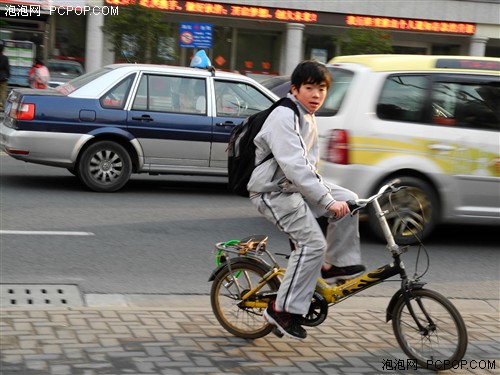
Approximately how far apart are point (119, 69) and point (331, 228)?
6.95 m

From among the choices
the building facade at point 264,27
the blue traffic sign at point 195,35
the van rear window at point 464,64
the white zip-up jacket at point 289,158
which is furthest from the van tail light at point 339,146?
the blue traffic sign at point 195,35

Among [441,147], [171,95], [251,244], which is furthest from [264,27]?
[251,244]

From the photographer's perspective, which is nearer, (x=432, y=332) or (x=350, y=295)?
(x=432, y=332)

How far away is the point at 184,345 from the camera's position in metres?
5.34

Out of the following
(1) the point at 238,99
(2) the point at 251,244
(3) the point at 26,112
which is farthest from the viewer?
(1) the point at 238,99

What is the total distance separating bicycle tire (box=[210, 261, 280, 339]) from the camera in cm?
553

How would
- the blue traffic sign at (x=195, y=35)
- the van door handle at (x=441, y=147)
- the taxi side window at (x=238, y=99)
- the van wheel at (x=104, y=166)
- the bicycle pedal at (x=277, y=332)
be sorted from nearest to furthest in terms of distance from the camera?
the bicycle pedal at (x=277, y=332), the van door handle at (x=441, y=147), the van wheel at (x=104, y=166), the taxi side window at (x=238, y=99), the blue traffic sign at (x=195, y=35)

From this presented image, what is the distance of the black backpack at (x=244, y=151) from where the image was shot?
520cm

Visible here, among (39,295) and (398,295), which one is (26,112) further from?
(398,295)

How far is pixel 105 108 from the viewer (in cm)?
1134

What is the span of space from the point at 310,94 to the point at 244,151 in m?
0.52

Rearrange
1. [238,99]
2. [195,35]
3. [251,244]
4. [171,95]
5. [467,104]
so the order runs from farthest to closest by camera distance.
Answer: [195,35], [238,99], [171,95], [467,104], [251,244]

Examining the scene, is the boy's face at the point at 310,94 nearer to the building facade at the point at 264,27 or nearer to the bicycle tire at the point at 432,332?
the bicycle tire at the point at 432,332

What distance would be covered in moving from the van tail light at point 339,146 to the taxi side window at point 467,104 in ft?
3.21
